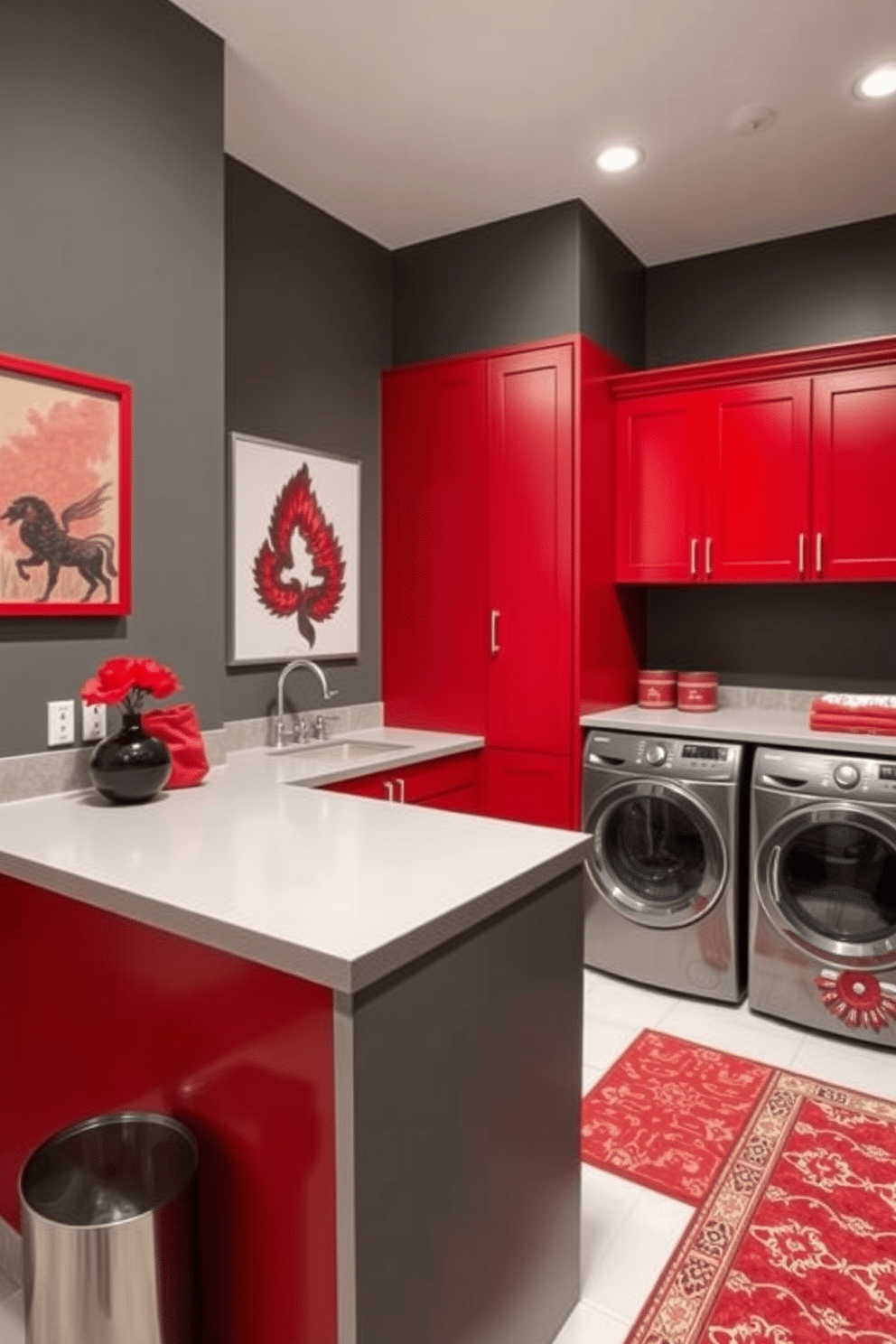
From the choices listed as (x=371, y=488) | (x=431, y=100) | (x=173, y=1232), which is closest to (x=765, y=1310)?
(x=173, y=1232)

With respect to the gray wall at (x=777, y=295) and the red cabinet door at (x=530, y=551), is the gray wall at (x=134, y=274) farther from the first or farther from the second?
the gray wall at (x=777, y=295)

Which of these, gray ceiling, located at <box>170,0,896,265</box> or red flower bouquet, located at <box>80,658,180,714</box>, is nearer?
red flower bouquet, located at <box>80,658,180,714</box>

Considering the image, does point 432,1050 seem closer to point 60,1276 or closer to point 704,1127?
point 60,1276

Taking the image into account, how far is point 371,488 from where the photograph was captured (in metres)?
3.71

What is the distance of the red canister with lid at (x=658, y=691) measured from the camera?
11.9 ft

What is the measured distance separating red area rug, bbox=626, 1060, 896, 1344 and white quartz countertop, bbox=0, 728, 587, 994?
98 centimetres

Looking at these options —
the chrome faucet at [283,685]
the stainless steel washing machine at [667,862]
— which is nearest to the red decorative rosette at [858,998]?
the stainless steel washing machine at [667,862]

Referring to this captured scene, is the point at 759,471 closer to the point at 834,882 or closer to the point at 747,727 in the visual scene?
the point at 747,727

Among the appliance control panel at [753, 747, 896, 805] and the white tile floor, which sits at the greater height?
the appliance control panel at [753, 747, 896, 805]

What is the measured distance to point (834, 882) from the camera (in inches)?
113

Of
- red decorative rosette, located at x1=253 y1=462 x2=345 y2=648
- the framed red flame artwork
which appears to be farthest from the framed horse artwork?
red decorative rosette, located at x1=253 y1=462 x2=345 y2=648

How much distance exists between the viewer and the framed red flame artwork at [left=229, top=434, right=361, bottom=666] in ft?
10.1

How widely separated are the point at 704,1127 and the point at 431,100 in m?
3.13

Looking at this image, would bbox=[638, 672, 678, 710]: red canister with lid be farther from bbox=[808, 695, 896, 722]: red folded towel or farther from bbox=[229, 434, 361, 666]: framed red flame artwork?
bbox=[229, 434, 361, 666]: framed red flame artwork
